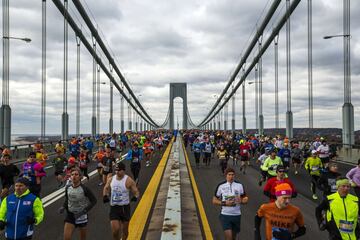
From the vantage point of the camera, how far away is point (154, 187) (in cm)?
1352

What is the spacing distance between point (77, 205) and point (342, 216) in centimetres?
416

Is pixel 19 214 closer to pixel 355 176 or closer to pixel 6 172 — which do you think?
pixel 6 172

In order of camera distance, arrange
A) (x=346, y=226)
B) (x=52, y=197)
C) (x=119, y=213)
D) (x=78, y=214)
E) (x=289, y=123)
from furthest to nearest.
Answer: (x=289, y=123) → (x=52, y=197) → (x=119, y=213) → (x=78, y=214) → (x=346, y=226)

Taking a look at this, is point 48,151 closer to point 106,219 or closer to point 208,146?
point 208,146

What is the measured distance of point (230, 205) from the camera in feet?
19.7

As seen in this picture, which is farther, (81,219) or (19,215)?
(81,219)

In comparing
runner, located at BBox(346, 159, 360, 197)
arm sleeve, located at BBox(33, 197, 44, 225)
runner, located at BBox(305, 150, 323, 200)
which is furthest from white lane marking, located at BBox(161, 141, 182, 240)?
runner, located at BBox(305, 150, 323, 200)

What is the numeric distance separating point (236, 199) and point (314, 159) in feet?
20.8

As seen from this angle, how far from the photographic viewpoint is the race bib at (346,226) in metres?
4.88

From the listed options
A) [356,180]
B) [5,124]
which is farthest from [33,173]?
[5,124]

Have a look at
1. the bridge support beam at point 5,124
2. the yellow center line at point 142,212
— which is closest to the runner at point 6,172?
the yellow center line at point 142,212

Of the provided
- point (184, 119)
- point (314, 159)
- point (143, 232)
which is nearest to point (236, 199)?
point (143, 232)

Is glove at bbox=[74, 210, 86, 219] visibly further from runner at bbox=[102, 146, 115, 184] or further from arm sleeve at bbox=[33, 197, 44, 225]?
runner at bbox=[102, 146, 115, 184]

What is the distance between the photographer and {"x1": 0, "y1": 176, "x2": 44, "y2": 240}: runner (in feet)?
16.5
